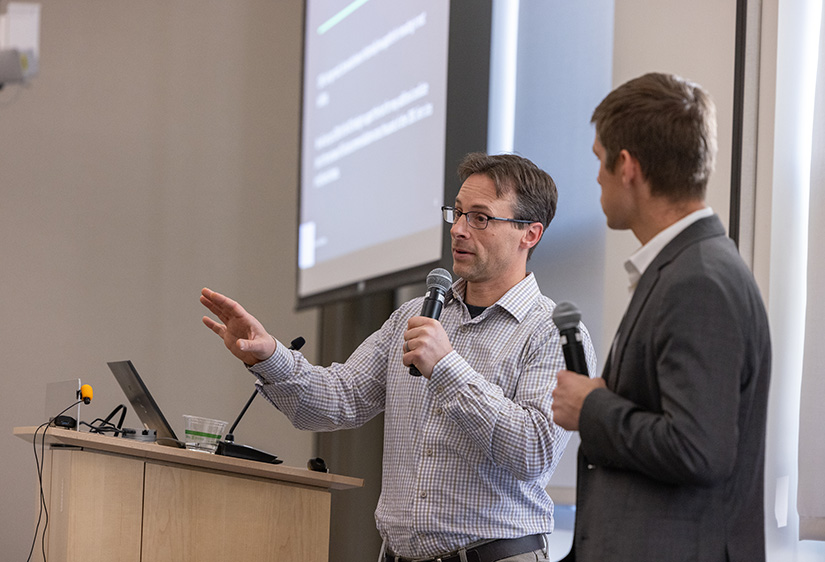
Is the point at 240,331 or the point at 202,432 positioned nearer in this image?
the point at 240,331

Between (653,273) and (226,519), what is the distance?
1359 millimetres

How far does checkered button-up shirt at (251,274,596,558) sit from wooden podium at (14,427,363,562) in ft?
0.73

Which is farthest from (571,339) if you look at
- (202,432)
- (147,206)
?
(147,206)

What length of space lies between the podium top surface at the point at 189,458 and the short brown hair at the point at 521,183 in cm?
77

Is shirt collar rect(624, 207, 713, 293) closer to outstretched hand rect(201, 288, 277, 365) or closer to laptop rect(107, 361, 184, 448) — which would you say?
outstretched hand rect(201, 288, 277, 365)

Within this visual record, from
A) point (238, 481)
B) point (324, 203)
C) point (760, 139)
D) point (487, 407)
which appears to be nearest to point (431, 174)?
point (324, 203)

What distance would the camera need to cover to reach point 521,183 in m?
2.25

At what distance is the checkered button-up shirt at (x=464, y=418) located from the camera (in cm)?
185

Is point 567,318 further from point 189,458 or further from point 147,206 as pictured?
point 147,206

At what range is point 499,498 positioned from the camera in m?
1.97

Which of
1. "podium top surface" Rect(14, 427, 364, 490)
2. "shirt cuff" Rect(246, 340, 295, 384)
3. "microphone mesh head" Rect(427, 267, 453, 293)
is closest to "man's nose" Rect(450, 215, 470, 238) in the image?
"microphone mesh head" Rect(427, 267, 453, 293)

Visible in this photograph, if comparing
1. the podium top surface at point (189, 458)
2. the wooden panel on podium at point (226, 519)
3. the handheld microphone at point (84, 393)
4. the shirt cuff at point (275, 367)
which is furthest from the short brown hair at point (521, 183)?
the handheld microphone at point (84, 393)

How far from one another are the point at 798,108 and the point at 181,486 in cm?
188

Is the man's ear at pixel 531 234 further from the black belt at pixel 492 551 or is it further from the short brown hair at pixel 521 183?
the black belt at pixel 492 551
